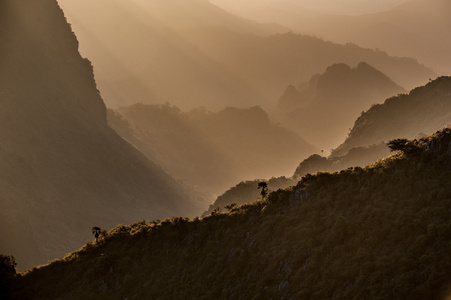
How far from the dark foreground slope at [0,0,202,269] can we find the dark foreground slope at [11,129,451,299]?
78.2 m

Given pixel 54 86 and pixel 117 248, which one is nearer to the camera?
pixel 117 248

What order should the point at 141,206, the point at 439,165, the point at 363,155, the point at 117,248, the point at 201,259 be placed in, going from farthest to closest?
the point at 141,206
the point at 363,155
the point at 117,248
the point at 201,259
the point at 439,165

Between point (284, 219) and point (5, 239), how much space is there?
101 metres

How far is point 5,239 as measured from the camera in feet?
383

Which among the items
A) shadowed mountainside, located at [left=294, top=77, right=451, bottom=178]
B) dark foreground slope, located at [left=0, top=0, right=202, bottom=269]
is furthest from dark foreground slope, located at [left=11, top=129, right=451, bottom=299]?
dark foreground slope, located at [left=0, top=0, right=202, bottom=269]

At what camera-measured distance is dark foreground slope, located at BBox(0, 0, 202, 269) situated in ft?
428

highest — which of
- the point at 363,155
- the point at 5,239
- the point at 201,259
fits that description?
the point at 363,155

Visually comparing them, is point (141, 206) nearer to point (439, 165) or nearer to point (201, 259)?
point (201, 259)

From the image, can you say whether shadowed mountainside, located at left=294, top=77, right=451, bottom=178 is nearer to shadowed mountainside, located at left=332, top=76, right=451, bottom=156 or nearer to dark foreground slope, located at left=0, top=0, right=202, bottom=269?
shadowed mountainside, located at left=332, top=76, right=451, bottom=156

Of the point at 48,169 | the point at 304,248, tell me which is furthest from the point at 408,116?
the point at 48,169

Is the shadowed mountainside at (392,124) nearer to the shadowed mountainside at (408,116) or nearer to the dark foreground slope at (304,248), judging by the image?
the shadowed mountainside at (408,116)

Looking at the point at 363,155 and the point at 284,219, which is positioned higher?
the point at 363,155

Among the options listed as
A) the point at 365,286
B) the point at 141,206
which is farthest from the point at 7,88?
the point at 365,286

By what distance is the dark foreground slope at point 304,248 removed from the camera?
28281mm
